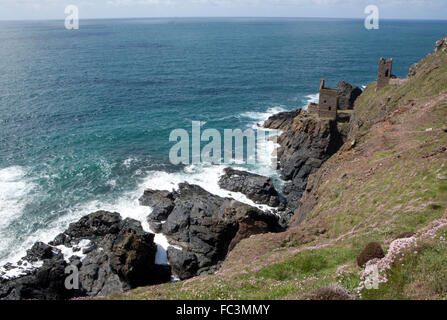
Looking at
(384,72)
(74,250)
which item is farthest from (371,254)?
(384,72)

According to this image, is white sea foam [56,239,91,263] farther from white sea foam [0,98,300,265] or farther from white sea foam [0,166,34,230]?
white sea foam [0,166,34,230]

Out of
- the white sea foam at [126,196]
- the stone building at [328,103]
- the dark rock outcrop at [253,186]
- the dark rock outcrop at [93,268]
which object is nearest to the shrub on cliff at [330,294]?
the dark rock outcrop at [93,268]

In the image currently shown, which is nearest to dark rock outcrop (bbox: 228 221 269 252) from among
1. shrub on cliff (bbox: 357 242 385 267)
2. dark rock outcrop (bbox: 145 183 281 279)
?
dark rock outcrop (bbox: 145 183 281 279)

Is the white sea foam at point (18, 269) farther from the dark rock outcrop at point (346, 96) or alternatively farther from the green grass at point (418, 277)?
the dark rock outcrop at point (346, 96)

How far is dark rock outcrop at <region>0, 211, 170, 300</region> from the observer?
36.7 m

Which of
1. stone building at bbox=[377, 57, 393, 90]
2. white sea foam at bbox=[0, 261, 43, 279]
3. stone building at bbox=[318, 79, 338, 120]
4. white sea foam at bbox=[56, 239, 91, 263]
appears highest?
stone building at bbox=[377, 57, 393, 90]

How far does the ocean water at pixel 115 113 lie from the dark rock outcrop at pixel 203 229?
2702 mm

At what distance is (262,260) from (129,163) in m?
46.2

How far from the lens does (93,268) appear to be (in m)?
40.4

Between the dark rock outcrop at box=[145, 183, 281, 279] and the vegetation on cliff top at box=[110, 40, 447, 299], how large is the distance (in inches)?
305

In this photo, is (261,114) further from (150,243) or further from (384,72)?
(150,243)

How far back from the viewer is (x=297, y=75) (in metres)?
134

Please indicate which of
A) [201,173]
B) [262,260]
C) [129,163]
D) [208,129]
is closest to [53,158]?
[129,163]

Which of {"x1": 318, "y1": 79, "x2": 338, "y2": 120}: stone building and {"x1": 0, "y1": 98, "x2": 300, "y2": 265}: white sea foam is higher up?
{"x1": 318, "y1": 79, "x2": 338, "y2": 120}: stone building
